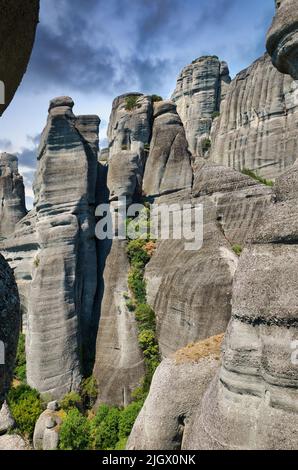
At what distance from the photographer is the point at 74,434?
→ 16.7 metres

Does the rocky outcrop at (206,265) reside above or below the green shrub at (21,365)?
above

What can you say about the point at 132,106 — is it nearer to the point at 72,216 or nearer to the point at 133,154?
the point at 133,154

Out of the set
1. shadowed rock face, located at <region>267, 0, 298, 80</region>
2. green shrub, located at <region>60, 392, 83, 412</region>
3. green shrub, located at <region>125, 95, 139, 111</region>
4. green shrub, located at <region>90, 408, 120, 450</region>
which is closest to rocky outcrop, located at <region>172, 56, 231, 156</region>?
green shrub, located at <region>125, 95, 139, 111</region>

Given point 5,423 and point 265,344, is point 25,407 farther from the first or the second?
point 265,344

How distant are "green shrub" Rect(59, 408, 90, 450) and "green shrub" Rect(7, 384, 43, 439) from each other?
2.24 meters

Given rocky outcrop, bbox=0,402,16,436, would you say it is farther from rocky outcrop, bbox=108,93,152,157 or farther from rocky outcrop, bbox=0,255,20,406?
rocky outcrop, bbox=108,93,152,157

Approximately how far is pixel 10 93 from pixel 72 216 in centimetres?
1966

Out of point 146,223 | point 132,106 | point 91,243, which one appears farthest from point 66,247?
point 132,106

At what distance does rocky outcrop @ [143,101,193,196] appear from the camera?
23.1 metres

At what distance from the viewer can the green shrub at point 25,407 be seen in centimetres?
1820

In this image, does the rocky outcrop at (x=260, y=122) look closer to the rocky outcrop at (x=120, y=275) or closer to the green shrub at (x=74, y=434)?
the rocky outcrop at (x=120, y=275)

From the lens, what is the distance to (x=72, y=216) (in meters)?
22.0

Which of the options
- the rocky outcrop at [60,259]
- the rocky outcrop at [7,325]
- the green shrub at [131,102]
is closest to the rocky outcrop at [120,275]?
the green shrub at [131,102]

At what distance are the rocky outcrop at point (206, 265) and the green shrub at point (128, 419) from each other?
2947 mm
